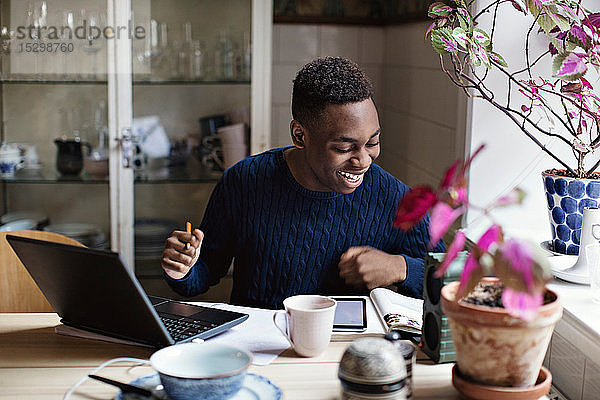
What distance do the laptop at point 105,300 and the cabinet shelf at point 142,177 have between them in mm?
1509

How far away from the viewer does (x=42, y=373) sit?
124 centimetres

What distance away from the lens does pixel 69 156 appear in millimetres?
2938

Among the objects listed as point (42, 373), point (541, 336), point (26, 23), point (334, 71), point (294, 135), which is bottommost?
point (42, 373)

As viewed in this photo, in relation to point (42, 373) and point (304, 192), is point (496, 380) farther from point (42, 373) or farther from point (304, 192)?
point (304, 192)

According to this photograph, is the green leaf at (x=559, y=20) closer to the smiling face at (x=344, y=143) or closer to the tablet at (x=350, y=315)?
the smiling face at (x=344, y=143)

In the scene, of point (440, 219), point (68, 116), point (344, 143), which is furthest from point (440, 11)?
point (68, 116)

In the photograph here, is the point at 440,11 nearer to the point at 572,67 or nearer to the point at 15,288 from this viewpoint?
the point at 572,67

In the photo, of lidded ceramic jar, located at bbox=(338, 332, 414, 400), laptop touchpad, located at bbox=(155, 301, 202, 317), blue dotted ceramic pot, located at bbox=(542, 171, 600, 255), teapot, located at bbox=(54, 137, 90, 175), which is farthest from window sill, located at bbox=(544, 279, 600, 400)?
teapot, located at bbox=(54, 137, 90, 175)

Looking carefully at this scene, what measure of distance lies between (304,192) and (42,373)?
0.85 metres

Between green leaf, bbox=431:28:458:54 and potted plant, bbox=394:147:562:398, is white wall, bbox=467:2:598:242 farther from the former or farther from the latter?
potted plant, bbox=394:147:562:398

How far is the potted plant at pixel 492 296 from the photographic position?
890 mm

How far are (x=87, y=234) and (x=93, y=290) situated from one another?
66.8 inches

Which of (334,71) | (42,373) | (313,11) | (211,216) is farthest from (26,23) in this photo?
(42,373)

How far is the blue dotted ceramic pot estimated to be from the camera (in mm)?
1669
